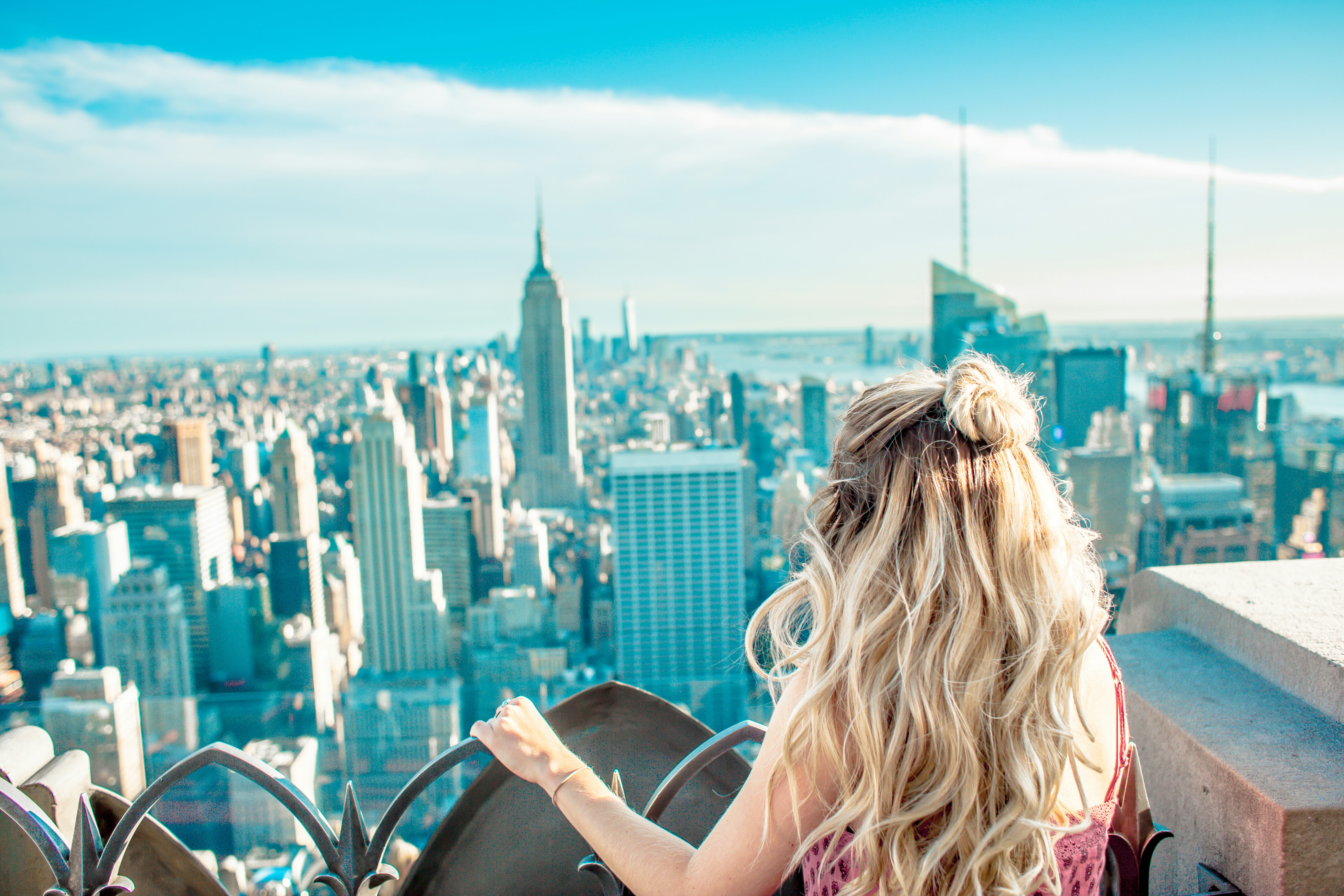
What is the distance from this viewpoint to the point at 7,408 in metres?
25.6

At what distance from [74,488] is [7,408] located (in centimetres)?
294

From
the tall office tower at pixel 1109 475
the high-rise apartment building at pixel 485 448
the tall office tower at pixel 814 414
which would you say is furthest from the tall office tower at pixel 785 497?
the high-rise apartment building at pixel 485 448

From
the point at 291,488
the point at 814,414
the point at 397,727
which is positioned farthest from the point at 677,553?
the point at 291,488

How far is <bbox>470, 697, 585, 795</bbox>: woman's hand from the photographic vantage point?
30.1 inches

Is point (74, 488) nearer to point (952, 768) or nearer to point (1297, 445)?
point (952, 768)

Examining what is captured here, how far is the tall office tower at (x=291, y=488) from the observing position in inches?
1193

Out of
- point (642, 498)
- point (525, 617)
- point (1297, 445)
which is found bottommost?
point (525, 617)

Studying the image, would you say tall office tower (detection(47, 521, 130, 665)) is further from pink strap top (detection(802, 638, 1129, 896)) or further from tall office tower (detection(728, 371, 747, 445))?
pink strap top (detection(802, 638, 1129, 896))

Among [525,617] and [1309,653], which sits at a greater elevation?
[1309,653]

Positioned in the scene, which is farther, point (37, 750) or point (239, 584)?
point (239, 584)

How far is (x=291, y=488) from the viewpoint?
30.5 meters

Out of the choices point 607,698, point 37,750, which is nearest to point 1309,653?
point 607,698

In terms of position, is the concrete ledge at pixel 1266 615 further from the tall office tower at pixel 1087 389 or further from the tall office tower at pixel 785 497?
the tall office tower at pixel 1087 389

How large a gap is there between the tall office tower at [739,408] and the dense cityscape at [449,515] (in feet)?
0.51
